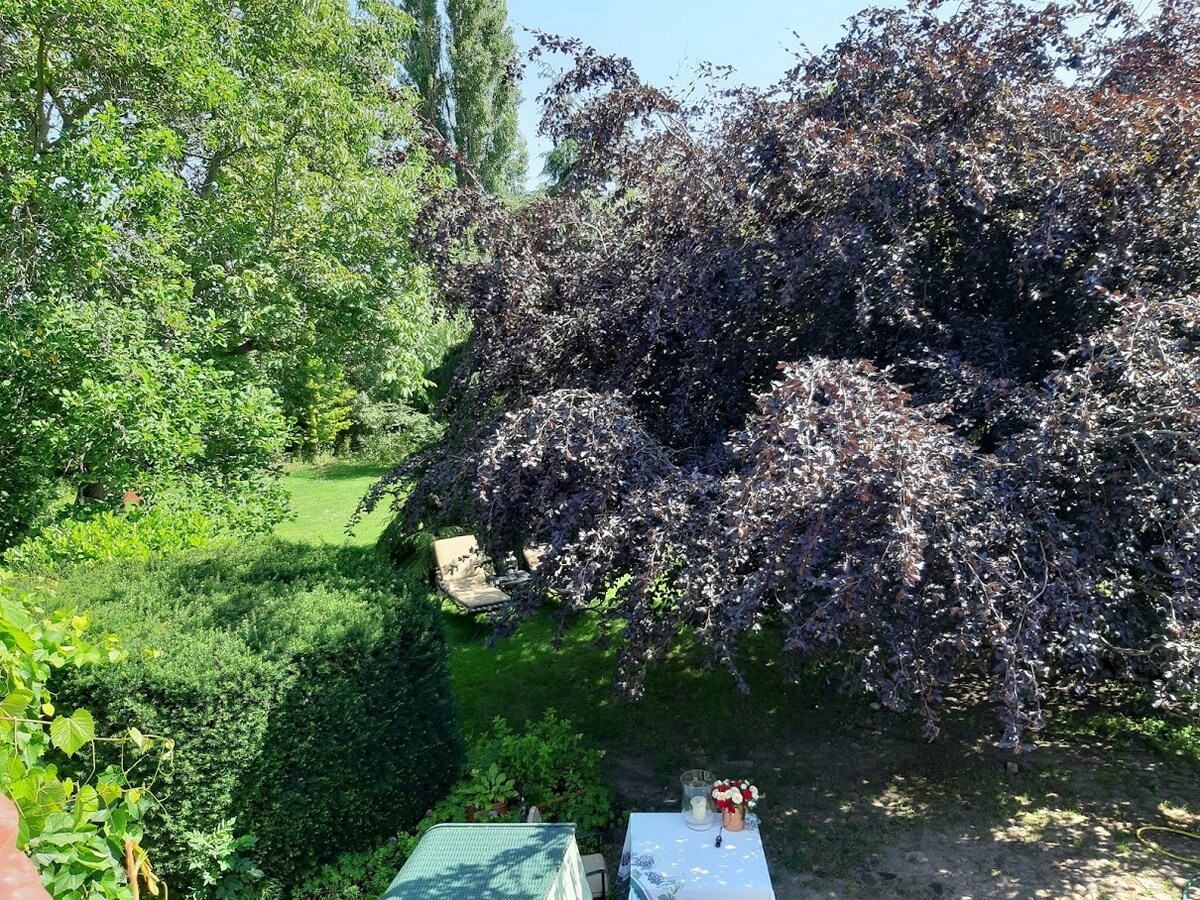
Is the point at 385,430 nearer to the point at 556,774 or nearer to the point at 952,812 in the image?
the point at 556,774

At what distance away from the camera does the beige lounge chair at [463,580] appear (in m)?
6.70

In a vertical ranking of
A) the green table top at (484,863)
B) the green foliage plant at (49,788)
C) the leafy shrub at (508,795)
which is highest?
the green foliage plant at (49,788)

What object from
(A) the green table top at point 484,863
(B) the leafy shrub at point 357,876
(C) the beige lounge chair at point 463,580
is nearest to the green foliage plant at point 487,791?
(B) the leafy shrub at point 357,876

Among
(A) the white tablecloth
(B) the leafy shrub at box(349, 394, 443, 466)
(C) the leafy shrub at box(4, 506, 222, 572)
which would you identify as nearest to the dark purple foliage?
(A) the white tablecloth

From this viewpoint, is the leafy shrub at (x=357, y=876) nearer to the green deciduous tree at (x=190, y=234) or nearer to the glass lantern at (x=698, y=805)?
the glass lantern at (x=698, y=805)

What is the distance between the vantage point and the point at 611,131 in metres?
4.92

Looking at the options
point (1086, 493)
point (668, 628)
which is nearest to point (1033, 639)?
point (1086, 493)

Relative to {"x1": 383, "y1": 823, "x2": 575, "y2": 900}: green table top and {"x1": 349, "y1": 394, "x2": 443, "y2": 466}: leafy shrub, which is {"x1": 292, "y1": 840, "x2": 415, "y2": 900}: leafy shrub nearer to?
{"x1": 383, "y1": 823, "x2": 575, "y2": 900}: green table top

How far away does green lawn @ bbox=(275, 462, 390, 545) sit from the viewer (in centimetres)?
1043

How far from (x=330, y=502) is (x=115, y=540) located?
27.8ft

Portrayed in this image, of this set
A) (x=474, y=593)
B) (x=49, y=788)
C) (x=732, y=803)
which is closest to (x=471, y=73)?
(x=474, y=593)

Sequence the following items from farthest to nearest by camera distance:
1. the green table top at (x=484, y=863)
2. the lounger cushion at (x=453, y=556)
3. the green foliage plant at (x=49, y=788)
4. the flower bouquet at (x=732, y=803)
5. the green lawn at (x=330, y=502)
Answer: the green lawn at (x=330, y=502) < the lounger cushion at (x=453, y=556) < the flower bouquet at (x=732, y=803) < the green table top at (x=484, y=863) < the green foliage plant at (x=49, y=788)

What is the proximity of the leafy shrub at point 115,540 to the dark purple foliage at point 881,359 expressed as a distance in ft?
5.09

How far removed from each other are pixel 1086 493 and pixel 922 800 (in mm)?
2152
